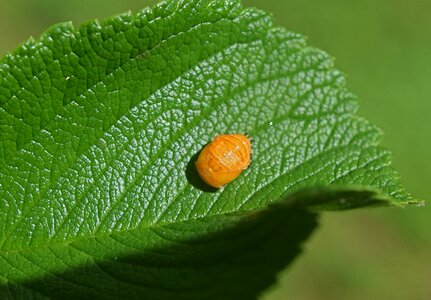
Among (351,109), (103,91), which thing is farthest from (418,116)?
(103,91)

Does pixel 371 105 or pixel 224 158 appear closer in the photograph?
pixel 224 158

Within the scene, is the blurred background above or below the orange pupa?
above

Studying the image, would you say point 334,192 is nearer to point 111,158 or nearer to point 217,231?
point 217,231

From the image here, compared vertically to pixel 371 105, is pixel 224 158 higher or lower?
lower

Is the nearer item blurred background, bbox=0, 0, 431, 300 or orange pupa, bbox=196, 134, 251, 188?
orange pupa, bbox=196, 134, 251, 188

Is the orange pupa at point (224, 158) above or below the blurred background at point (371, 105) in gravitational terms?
below
